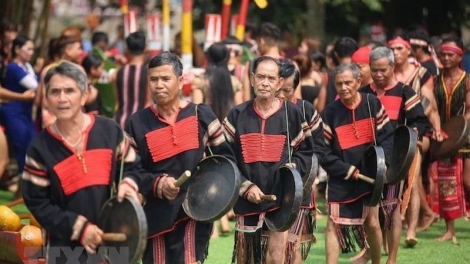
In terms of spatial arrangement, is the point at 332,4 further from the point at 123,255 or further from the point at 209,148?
the point at 123,255

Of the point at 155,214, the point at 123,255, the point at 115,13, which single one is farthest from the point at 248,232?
the point at 115,13

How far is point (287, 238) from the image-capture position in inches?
360

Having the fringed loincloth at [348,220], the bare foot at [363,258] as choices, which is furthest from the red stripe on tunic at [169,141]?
the bare foot at [363,258]

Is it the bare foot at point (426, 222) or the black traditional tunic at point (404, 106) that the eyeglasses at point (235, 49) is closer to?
the bare foot at point (426, 222)

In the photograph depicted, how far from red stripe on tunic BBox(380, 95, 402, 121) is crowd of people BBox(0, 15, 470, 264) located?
21 mm

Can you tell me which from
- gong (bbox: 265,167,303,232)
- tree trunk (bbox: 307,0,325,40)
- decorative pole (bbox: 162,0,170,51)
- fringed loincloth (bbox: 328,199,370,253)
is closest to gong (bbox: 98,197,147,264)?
gong (bbox: 265,167,303,232)

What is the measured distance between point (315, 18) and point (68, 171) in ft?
48.1

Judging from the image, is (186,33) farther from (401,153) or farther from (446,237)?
(401,153)

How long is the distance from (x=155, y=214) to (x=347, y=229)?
2594 mm

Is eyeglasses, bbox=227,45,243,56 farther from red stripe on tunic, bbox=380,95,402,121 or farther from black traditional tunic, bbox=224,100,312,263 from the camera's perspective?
black traditional tunic, bbox=224,100,312,263

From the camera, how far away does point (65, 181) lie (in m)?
6.47

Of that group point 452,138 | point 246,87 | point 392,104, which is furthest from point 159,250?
point 246,87

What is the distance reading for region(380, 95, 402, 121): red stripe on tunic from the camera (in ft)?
34.4

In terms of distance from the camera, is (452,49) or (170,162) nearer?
(170,162)
